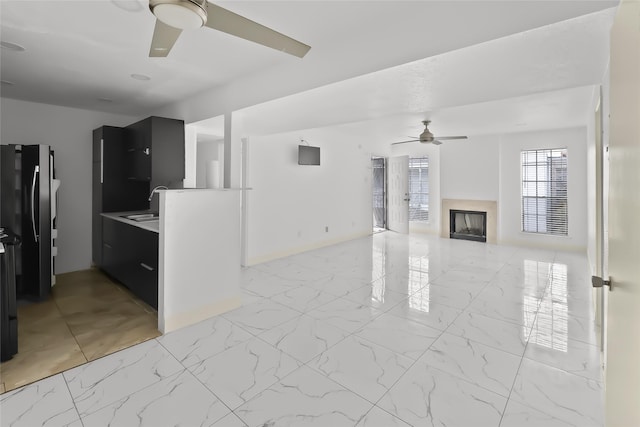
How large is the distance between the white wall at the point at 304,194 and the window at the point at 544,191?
348 centimetres

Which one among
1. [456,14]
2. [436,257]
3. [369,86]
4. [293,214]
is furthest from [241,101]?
[436,257]

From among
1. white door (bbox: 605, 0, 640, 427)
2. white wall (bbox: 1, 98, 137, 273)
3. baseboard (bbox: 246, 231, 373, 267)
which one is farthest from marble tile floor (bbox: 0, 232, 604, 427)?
white wall (bbox: 1, 98, 137, 273)

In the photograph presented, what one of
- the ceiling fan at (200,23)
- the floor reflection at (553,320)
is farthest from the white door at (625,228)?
the floor reflection at (553,320)

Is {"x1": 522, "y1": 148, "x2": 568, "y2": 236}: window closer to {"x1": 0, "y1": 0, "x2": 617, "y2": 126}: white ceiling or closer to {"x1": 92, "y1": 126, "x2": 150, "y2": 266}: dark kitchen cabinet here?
{"x1": 0, "y1": 0, "x2": 617, "y2": 126}: white ceiling

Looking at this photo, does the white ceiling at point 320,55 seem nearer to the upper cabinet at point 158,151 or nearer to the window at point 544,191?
the upper cabinet at point 158,151

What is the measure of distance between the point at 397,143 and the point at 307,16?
693 cm

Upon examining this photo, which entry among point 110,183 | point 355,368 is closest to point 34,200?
point 110,183

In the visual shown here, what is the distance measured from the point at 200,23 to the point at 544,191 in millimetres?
7483

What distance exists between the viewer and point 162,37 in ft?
Answer: 5.69

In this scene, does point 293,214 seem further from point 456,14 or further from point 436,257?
point 456,14

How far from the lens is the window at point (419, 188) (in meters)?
8.41

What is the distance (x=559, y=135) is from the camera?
6.38m

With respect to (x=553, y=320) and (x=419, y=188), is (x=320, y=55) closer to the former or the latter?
(x=553, y=320)

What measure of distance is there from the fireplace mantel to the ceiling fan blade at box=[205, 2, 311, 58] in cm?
679
